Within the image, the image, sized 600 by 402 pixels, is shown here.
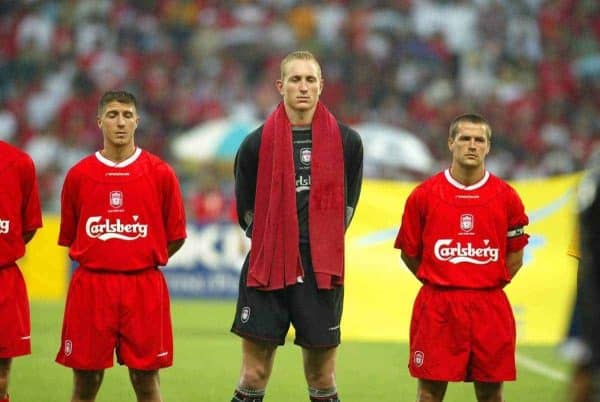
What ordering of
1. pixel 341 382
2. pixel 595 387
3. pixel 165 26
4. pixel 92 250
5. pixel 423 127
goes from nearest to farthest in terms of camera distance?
pixel 595 387
pixel 92 250
pixel 341 382
pixel 423 127
pixel 165 26

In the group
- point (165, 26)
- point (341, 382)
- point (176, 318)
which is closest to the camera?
point (341, 382)

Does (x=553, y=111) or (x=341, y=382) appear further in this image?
(x=553, y=111)

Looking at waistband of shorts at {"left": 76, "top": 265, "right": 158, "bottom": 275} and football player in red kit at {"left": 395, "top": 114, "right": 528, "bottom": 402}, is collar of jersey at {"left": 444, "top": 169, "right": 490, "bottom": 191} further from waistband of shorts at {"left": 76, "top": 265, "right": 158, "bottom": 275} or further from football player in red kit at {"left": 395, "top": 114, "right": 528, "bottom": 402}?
waistband of shorts at {"left": 76, "top": 265, "right": 158, "bottom": 275}

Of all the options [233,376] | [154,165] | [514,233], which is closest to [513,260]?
[514,233]

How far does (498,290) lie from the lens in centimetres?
715

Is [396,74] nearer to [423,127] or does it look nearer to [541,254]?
[423,127]

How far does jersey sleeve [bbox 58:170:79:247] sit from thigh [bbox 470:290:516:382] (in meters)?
2.23

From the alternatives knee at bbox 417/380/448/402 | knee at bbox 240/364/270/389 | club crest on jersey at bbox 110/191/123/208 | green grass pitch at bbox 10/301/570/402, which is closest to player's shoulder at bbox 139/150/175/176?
club crest on jersey at bbox 110/191/123/208

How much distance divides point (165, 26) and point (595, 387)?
22117 millimetres

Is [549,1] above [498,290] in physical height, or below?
above

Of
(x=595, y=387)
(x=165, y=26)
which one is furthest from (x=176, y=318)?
(x=595, y=387)

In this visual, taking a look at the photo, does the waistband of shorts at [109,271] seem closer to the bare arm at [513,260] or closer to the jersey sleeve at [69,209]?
the jersey sleeve at [69,209]

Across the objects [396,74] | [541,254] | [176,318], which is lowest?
[176,318]

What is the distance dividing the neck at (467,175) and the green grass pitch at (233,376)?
2.60m
